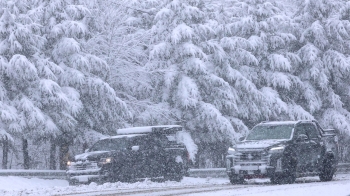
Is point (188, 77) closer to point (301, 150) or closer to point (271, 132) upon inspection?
point (271, 132)

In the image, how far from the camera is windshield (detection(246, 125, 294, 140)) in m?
20.3

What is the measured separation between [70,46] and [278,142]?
41.3 feet

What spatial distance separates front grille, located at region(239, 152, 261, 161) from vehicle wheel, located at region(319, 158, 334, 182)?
3075 mm

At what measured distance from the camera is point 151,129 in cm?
2328

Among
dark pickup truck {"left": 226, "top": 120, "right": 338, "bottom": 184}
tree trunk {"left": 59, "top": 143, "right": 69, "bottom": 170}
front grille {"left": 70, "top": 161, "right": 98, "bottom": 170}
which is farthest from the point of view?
tree trunk {"left": 59, "top": 143, "right": 69, "bottom": 170}

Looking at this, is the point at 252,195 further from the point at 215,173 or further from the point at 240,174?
the point at 215,173

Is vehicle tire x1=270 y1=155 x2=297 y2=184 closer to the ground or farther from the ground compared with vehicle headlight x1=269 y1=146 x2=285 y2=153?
closer to the ground

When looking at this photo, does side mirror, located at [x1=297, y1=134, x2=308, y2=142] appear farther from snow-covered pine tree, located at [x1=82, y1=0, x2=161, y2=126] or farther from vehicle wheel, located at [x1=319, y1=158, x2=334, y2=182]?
snow-covered pine tree, located at [x1=82, y1=0, x2=161, y2=126]

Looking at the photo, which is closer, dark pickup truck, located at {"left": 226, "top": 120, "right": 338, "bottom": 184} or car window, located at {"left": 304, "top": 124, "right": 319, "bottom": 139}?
dark pickup truck, located at {"left": 226, "top": 120, "right": 338, "bottom": 184}

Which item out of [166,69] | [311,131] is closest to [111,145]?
[311,131]

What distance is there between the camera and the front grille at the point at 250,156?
758 inches

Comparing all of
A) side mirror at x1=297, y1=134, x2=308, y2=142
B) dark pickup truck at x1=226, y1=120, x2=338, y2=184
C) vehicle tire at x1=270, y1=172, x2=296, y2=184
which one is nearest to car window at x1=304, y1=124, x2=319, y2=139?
dark pickup truck at x1=226, y1=120, x2=338, y2=184

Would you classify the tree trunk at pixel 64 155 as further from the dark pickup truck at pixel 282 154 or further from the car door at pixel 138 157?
the dark pickup truck at pixel 282 154

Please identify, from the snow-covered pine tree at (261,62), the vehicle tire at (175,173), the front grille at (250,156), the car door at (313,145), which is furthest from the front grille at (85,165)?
the snow-covered pine tree at (261,62)
